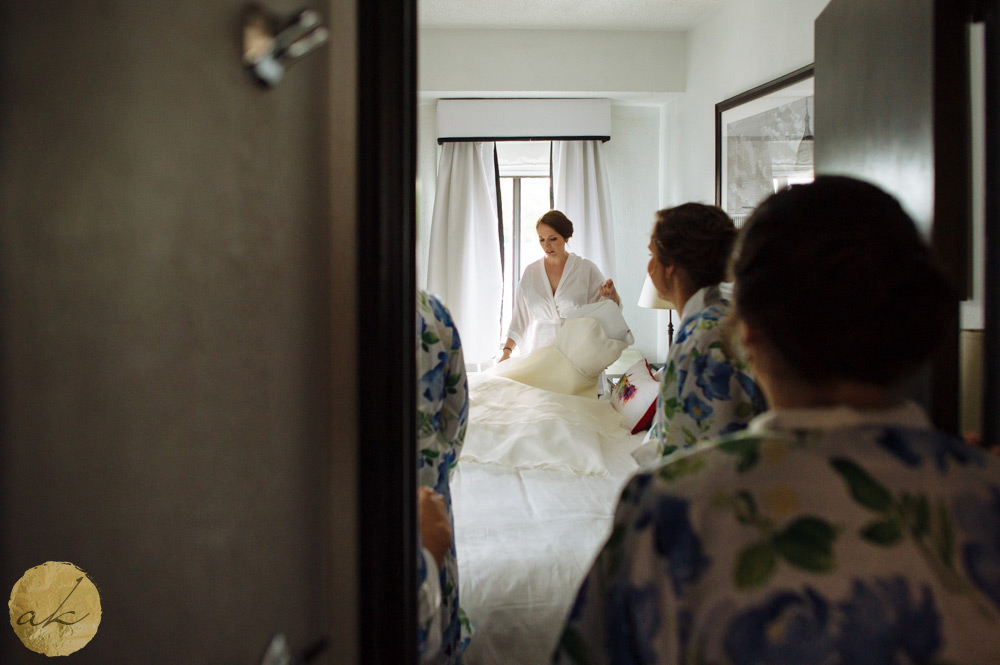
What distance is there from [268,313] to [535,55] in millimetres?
3727

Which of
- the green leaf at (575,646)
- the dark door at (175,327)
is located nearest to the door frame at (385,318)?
the dark door at (175,327)

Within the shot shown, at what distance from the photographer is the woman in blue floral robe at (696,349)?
1.27 m

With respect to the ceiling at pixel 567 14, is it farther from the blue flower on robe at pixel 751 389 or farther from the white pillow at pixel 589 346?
the blue flower on robe at pixel 751 389

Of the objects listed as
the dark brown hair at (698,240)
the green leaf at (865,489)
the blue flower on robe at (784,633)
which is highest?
the dark brown hair at (698,240)

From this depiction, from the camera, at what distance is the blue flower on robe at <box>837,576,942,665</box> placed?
537 millimetres

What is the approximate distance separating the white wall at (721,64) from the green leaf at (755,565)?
2132mm

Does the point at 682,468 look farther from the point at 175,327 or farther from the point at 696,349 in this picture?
the point at 696,349

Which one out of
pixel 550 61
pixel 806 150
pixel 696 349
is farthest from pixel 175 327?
pixel 550 61

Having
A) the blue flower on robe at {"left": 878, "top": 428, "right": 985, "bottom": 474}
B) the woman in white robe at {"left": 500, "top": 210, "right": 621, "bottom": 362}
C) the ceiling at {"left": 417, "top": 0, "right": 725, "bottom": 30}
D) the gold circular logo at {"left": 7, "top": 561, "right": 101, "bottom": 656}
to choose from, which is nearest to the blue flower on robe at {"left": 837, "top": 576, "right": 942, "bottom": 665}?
the blue flower on robe at {"left": 878, "top": 428, "right": 985, "bottom": 474}

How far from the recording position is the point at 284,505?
2.16 ft

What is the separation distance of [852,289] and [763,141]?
2.63 metres

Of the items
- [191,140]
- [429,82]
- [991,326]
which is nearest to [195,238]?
[191,140]

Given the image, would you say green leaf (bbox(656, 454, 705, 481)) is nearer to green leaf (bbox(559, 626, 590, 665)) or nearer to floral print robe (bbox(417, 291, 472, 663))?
green leaf (bbox(559, 626, 590, 665))

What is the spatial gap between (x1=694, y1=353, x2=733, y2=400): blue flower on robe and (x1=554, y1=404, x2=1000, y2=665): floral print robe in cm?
67
